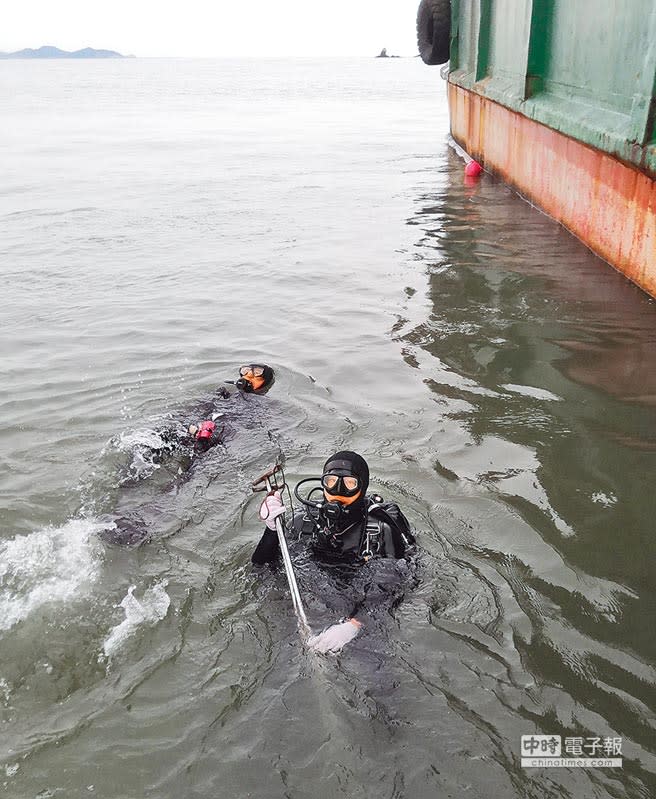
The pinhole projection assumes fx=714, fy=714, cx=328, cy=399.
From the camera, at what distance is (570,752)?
3.73m

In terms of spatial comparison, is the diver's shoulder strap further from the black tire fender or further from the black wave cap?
the black tire fender

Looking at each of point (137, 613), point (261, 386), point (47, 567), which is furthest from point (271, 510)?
point (261, 386)

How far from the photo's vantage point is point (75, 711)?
4109 millimetres

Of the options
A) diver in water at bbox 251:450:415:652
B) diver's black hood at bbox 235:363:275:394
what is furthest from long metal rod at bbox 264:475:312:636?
diver's black hood at bbox 235:363:275:394

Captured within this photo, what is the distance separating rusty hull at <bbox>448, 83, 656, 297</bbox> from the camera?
929 centimetres

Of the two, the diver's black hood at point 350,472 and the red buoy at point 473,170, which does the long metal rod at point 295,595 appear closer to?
the diver's black hood at point 350,472

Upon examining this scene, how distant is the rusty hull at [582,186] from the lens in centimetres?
929

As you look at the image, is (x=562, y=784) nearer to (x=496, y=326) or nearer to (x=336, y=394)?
(x=336, y=394)

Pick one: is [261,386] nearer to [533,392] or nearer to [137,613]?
[533,392]

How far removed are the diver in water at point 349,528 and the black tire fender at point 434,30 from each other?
20.8m

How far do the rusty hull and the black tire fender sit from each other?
182 inches

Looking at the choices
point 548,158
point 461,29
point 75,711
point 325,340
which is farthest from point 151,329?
point 461,29

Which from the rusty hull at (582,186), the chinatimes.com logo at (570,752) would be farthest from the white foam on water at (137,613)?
the rusty hull at (582,186)

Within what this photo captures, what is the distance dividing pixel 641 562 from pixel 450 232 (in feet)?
36.4
